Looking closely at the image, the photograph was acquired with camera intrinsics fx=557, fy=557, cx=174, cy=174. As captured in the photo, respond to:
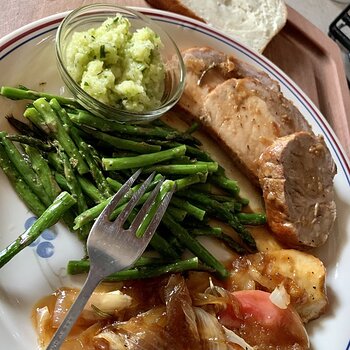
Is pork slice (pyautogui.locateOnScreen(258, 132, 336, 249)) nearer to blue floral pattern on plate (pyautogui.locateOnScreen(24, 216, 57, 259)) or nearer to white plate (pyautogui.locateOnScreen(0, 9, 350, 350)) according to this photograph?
white plate (pyautogui.locateOnScreen(0, 9, 350, 350))

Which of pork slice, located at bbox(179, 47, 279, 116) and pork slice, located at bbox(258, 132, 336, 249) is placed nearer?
pork slice, located at bbox(258, 132, 336, 249)

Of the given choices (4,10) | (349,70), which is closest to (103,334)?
(4,10)

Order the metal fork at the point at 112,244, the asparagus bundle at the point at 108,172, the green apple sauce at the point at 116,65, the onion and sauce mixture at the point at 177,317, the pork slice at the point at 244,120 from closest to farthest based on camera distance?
1. the metal fork at the point at 112,244
2. the onion and sauce mixture at the point at 177,317
3. the asparagus bundle at the point at 108,172
4. the green apple sauce at the point at 116,65
5. the pork slice at the point at 244,120

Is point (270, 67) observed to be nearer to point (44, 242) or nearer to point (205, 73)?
point (205, 73)

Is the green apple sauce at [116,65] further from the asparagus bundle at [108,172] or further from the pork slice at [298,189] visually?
the pork slice at [298,189]

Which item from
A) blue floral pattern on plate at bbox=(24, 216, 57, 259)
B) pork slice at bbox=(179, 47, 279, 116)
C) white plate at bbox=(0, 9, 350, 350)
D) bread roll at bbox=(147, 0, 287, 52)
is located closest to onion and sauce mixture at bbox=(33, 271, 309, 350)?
white plate at bbox=(0, 9, 350, 350)

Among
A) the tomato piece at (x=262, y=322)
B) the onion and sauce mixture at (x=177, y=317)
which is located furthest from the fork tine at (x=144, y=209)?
the tomato piece at (x=262, y=322)
